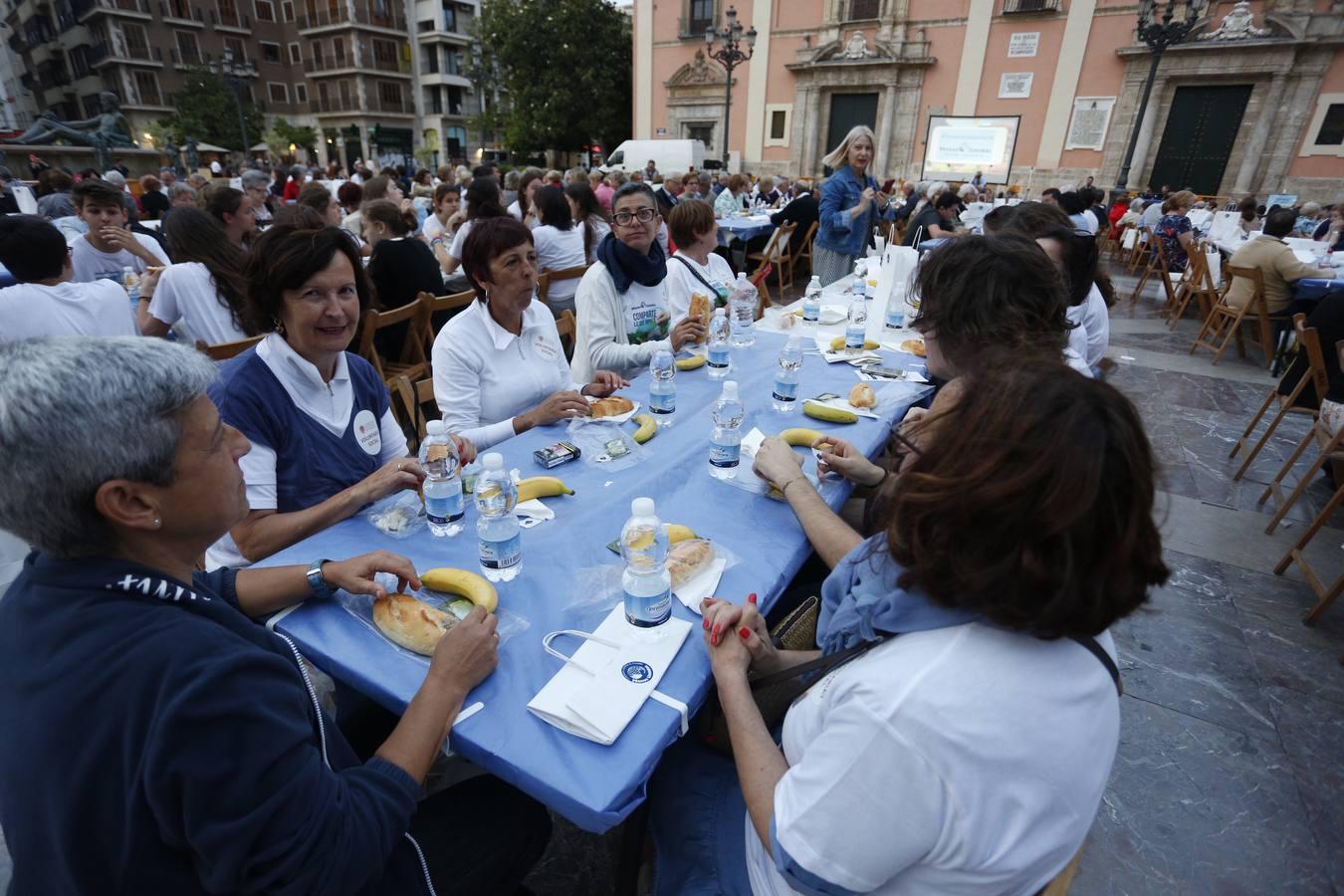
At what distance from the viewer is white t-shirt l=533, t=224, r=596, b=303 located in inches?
221

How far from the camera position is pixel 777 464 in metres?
1.96

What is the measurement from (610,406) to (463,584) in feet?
4.08

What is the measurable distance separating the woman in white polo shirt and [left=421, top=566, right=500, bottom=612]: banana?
37.8 inches

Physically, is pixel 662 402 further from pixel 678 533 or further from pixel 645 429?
pixel 678 533

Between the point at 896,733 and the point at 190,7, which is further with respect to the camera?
the point at 190,7

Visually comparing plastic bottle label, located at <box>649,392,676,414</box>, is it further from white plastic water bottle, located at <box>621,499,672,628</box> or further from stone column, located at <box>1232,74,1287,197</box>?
stone column, located at <box>1232,74,1287,197</box>

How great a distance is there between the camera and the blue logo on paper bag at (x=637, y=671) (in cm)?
126

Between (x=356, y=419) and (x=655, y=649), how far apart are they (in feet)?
4.50

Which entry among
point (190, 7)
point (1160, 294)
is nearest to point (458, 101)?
point (190, 7)

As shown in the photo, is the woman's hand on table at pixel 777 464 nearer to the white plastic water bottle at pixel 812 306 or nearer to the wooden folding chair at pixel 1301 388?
the white plastic water bottle at pixel 812 306

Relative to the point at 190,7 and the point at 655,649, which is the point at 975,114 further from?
the point at 190,7

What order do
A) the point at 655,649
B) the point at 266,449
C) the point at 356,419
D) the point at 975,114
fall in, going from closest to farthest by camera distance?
1. the point at 655,649
2. the point at 266,449
3. the point at 356,419
4. the point at 975,114

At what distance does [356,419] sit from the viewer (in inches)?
81.3

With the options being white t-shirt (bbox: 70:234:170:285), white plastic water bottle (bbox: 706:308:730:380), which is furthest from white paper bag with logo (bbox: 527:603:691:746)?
white t-shirt (bbox: 70:234:170:285)
